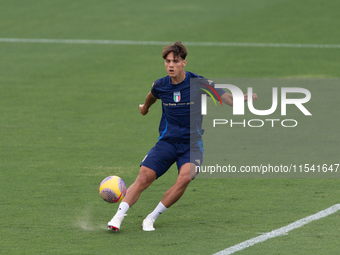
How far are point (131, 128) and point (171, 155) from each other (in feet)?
17.9

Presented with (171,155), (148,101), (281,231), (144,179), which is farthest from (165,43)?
(281,231)

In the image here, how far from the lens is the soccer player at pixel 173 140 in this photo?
740 centimetres

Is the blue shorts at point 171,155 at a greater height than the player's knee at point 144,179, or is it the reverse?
the blue shorts at point 171,155

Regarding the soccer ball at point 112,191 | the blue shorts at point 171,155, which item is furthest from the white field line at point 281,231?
the soccer ball at point 112,191

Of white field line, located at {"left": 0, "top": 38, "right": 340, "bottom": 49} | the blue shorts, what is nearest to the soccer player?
the blue shorts

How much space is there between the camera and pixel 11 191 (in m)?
8.90

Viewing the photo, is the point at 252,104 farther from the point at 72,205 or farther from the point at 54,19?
the point at 54,19

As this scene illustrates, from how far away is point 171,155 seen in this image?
759cm

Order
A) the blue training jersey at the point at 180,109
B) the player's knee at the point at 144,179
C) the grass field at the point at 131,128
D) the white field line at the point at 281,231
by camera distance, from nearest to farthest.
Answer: the white field line at the point at 281,231
the grass field at the point at 131,128
the player's knee at the point at 144,179
the blue training jersey at the point at 180,109

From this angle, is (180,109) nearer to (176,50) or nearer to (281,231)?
(176,50)

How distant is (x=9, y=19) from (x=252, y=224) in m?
17.2

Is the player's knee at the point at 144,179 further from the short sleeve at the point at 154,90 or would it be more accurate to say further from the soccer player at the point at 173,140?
the short sleeve at the point at 154,90

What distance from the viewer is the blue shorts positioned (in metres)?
7.54

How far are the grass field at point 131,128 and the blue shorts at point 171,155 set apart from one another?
0.77 metres
